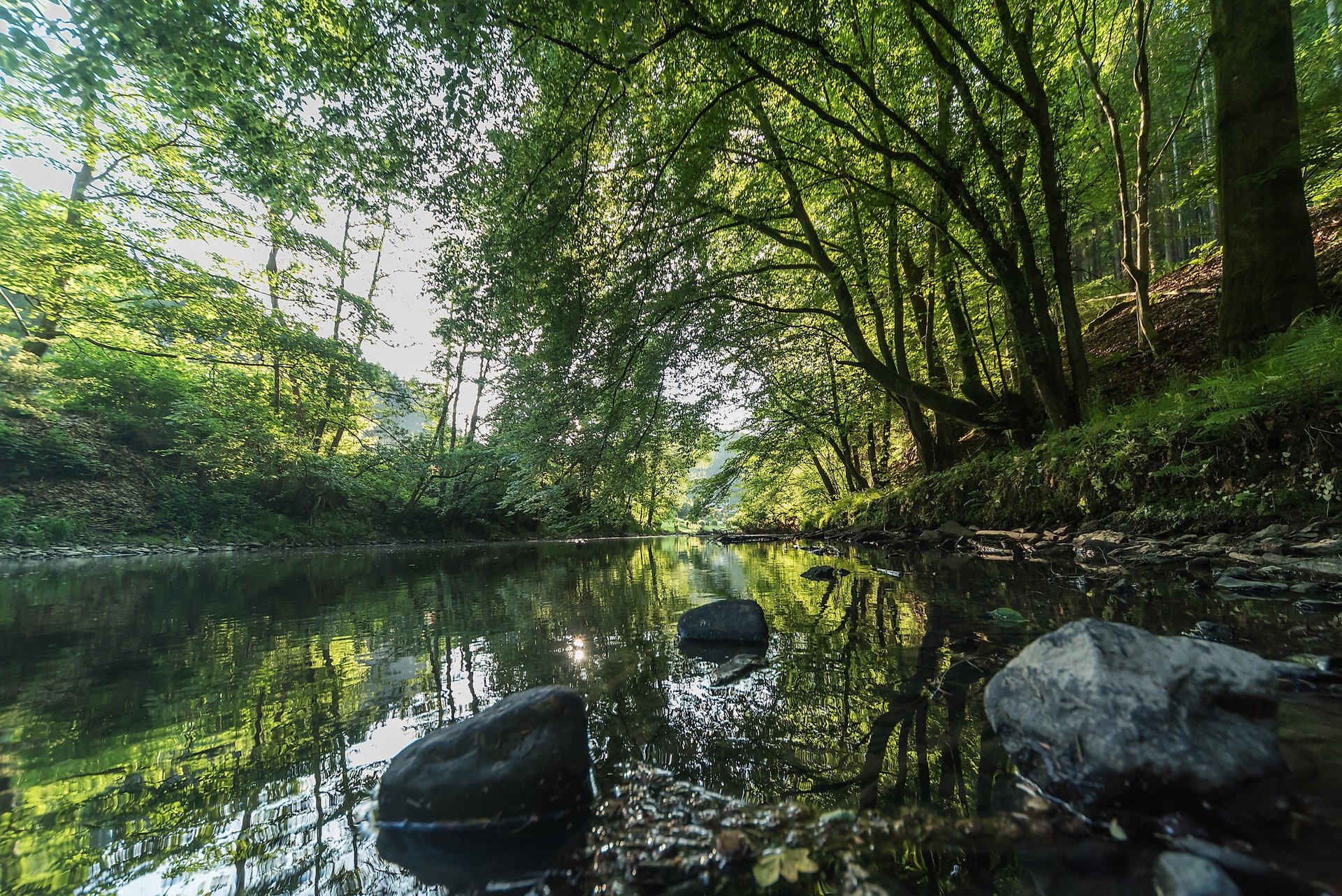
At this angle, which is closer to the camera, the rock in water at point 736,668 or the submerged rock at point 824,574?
the rock in water at point 736,668

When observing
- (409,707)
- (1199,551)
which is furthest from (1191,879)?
(1199,551)

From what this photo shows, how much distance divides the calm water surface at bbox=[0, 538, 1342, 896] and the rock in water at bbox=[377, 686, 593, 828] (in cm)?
12

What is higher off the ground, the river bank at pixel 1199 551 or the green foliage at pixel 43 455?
the green foliage at pixel 43 455

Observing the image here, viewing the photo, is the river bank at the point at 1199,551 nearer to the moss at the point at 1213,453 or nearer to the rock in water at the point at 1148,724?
the moss at the point at 1213,453

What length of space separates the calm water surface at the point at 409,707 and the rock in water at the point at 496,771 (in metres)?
0.12

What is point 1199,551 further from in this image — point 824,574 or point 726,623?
point 726,623

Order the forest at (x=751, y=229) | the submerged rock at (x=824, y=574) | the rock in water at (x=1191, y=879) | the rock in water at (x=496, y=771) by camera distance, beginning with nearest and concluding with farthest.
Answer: the rock in water at (x=1191, y=879), the rock in water at (x=496, y=771), the forest at (x=751, y=229), the submerged rock at (x=824, y=574)

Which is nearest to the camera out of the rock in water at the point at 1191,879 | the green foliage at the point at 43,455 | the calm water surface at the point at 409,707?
the rock in water at the point at 1191,879

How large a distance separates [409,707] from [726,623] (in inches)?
85.0

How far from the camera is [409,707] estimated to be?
2562 mm

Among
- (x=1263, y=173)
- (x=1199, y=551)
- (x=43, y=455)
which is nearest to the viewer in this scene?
(x=1199, y=551)

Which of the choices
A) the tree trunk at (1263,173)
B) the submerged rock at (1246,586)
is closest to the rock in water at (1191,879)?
the submerged rock at (1246,586)

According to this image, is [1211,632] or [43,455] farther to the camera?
[43,455]

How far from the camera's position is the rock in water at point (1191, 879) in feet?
3.08
